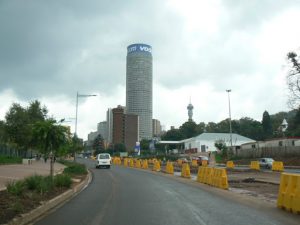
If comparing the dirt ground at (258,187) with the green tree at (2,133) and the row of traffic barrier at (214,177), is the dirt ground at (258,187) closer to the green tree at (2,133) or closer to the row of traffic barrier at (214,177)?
the row of traffic barrier at (214,177)

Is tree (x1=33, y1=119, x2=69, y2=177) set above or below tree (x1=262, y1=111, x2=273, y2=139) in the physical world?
below

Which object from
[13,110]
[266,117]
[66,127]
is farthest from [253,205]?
[266,117]

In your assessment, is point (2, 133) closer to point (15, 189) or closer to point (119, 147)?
point (15, 189)

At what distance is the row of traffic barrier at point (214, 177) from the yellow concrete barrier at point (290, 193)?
933 centimetres

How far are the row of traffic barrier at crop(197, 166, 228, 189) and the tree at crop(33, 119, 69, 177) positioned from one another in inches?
334

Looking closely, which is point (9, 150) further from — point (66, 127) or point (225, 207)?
point (225, 207)

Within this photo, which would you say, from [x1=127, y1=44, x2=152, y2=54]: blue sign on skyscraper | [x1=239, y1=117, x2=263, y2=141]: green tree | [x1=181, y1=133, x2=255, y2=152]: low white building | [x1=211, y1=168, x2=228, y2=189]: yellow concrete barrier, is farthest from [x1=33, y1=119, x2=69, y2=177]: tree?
[x1=127, y1=44, x2=152, y2=54]: blue sign on skyscraper

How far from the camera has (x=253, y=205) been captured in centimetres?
1562

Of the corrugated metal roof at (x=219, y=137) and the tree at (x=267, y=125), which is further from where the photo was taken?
the tree at (x=267, y=125)

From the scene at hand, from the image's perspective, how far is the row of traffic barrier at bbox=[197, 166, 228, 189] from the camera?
2423 cm

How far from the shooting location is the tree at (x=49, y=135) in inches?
811

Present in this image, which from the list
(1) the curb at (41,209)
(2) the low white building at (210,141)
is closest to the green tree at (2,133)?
(1) the curb at (41,209)

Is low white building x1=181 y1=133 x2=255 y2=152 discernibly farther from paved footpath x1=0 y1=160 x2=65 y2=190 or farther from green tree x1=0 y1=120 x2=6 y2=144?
paved footpath x1=0 y1=160 x2=65 y2=190

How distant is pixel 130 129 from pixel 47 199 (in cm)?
17662
